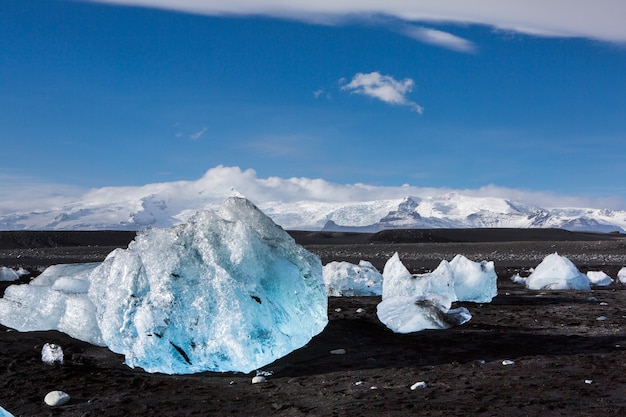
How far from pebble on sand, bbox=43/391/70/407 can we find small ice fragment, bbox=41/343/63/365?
138 cm

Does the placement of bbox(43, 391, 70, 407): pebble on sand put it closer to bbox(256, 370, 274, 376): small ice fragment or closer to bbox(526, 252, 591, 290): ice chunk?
bbox(256, 370, 274, 376): small ice fragment

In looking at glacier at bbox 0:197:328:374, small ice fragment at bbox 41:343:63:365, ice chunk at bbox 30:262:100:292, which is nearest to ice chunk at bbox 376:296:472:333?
glacier at bbox 0:197:328:374

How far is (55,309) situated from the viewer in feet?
A: 29.1

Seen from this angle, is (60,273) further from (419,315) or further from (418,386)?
(418,386)

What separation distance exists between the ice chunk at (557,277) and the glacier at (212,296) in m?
8.98

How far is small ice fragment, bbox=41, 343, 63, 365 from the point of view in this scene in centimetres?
735

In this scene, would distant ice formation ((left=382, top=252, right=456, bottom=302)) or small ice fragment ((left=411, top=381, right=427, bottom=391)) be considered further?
distant ice formation ((left=382, top=252, right=456, bottom=302))

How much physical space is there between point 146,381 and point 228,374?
89 centimetres

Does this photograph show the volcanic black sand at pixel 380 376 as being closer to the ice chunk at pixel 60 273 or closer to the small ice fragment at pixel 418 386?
the small ice fragment at pixel 418 386

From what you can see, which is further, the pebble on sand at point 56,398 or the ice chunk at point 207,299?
the ice chunk at point 207,299

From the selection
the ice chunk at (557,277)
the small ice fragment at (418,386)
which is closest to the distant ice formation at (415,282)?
the ice chunk at (557,277)

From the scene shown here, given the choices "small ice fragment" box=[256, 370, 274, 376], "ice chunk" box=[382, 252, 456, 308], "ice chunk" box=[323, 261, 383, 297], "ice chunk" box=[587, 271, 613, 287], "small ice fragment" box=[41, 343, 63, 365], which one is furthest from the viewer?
"ice chunk" box=[587, 271, 613, 287]

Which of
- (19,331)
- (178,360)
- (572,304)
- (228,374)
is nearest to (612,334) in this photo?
(572,304)

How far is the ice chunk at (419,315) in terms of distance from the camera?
908cm
